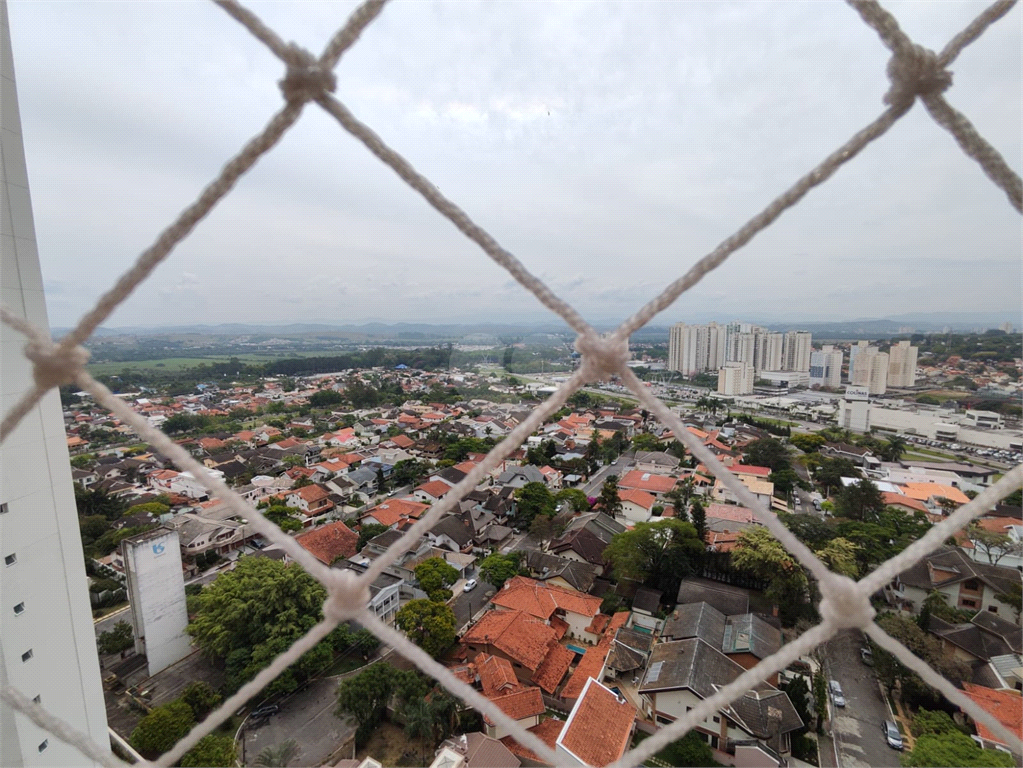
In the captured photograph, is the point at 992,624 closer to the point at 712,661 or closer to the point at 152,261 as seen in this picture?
the point at 712,661

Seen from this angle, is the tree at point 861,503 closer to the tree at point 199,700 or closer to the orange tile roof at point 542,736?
the orange tile roof at point 542,736

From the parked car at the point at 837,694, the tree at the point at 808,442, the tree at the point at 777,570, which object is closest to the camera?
the parked car at the point at 837,694

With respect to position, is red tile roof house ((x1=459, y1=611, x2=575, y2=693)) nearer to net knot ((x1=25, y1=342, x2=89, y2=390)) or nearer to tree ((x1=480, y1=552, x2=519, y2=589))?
tree ((x1=480, y1=552, x2=519, y2=589))

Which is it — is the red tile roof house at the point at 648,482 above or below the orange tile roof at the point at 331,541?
below

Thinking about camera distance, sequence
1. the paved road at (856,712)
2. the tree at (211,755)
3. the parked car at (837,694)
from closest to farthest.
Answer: the tree at (211,755)
the paved road at (856,712)
the parked car at (837,694)

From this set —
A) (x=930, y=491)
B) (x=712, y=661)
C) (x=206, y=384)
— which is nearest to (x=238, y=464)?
(x=712, y=661)

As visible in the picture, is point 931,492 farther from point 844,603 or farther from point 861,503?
point 844,603

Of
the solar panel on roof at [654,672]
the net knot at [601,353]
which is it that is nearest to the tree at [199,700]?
the solar panel on roof at [654,672]
